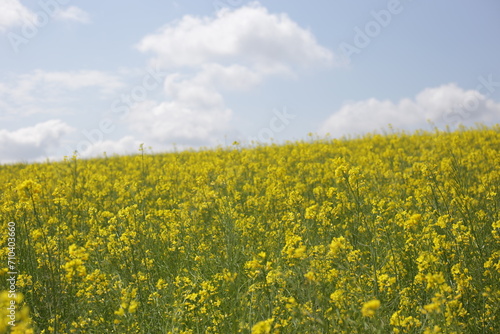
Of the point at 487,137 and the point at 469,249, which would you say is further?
the point at 487,137

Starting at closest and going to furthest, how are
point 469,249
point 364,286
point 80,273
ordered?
point 80,273
point 364,286
point 469,249

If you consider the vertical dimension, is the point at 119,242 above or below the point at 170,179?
below

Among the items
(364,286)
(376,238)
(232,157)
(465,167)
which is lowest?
(364,286)

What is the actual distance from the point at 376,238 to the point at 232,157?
17.2 ft

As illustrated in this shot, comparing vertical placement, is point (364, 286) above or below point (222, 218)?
below

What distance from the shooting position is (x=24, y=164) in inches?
655

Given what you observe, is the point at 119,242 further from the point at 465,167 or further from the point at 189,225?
the point at 465,167

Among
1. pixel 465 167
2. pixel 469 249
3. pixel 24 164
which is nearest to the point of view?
pixel 469 249

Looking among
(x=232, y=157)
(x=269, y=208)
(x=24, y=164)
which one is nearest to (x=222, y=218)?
(x=269, y=208)

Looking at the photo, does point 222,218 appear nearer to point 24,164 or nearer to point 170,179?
point 170,179

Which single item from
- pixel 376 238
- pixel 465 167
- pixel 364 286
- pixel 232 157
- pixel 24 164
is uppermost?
pixel 24 164

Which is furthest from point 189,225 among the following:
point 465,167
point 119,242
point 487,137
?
point 487,137

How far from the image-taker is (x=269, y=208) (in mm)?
5809

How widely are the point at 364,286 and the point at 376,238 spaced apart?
69 centimetres
